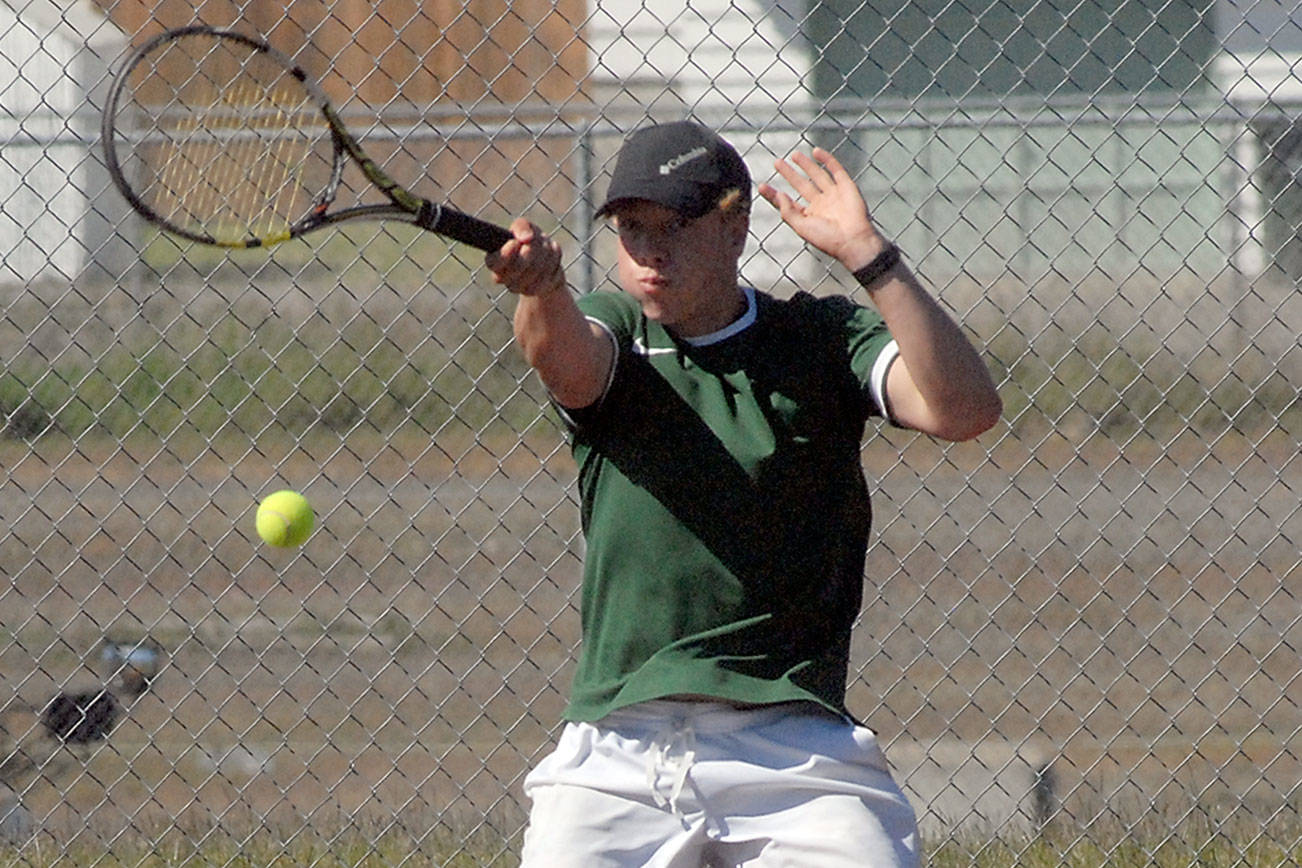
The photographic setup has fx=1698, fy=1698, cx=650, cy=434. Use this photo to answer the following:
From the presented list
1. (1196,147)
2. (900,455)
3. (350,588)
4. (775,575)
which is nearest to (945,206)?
(1196,147)

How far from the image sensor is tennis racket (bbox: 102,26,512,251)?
251cm

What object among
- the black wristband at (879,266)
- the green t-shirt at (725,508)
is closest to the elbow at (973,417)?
the green t-shirt at (725,508)

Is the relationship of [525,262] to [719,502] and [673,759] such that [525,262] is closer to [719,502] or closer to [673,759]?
[719,502]

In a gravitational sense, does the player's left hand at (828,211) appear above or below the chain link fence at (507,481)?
above

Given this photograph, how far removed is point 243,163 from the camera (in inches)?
142

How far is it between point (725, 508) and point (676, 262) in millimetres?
Result: 395

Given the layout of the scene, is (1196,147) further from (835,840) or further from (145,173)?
(835,840)

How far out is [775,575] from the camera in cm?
263

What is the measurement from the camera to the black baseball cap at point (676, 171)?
103 inches

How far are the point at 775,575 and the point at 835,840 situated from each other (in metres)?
0.41

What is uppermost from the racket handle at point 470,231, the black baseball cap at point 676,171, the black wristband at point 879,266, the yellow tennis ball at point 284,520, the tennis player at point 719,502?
the racket handle at point 470,231

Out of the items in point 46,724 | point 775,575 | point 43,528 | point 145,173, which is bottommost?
point 43,528

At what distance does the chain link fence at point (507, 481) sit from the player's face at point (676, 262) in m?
1.72

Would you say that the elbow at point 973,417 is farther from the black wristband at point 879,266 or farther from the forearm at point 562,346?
the forearm at point 562,346
